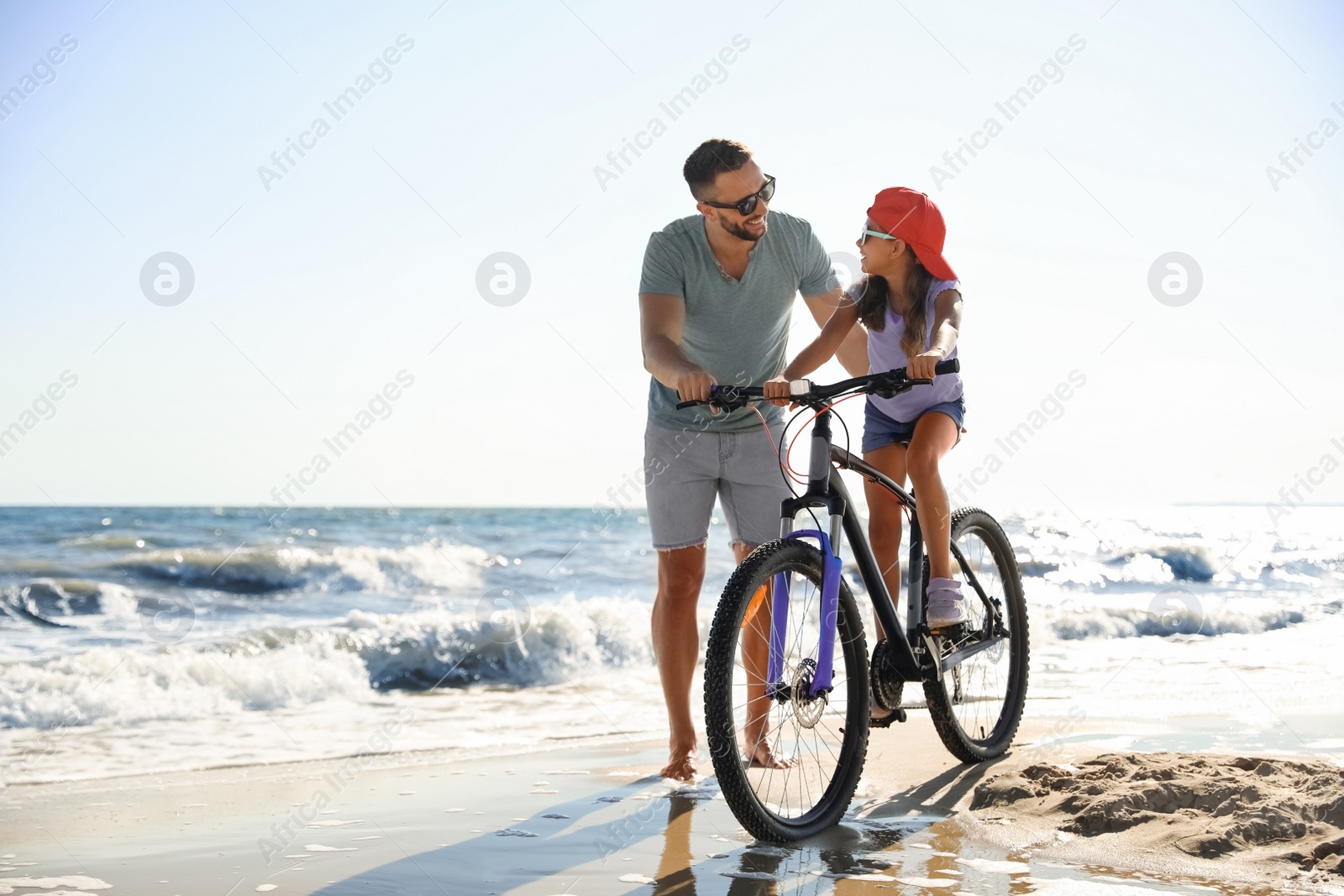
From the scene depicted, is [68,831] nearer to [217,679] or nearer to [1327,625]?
[217,679]

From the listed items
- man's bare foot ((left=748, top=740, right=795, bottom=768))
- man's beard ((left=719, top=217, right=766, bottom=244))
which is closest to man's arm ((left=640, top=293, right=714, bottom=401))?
man's beard ((left=719, top=217, right=766, bottom=244))

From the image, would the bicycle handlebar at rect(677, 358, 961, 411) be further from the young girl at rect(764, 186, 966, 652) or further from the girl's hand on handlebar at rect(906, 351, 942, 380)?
the young girl at rect(764, 186, 966, 652)

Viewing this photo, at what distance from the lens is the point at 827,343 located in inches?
133

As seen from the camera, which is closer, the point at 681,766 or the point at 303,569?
the point at 681,766

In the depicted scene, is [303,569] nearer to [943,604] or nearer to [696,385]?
[943,604]

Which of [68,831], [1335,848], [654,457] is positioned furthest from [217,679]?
[1335,848]

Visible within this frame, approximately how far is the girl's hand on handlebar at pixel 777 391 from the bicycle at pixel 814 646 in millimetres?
20

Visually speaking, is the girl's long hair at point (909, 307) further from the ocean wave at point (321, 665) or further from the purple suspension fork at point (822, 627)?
the ocean wave at point (321, 665)

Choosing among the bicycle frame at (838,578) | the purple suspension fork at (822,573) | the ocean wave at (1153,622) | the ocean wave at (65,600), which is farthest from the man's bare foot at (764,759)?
the ocean wave at (65,600)

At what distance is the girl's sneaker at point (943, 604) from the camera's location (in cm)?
328

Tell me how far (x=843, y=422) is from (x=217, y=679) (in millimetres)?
5127

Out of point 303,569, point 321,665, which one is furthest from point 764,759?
point 303,569

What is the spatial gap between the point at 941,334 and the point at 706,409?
2.75ft

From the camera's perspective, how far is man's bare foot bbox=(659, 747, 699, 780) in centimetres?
361
